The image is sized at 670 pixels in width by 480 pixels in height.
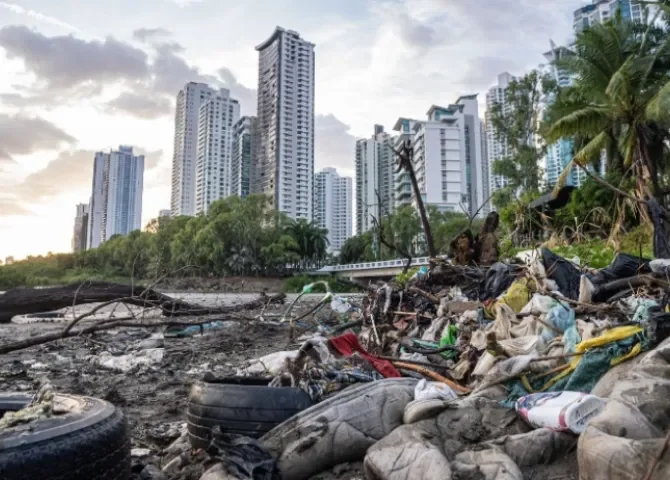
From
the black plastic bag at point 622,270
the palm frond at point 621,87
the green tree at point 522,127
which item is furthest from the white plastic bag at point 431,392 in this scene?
the green tree at point 522,127

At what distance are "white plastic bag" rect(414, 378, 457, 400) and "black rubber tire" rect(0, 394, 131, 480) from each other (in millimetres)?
1588

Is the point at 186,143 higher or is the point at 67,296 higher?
the point at 186,143

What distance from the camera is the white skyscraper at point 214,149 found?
8444 cm

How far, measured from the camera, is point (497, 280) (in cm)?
628

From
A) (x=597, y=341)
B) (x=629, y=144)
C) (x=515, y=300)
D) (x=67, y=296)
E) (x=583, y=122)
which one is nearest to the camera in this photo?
(x=597, y=341)

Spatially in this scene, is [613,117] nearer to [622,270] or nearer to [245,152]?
[622,270]

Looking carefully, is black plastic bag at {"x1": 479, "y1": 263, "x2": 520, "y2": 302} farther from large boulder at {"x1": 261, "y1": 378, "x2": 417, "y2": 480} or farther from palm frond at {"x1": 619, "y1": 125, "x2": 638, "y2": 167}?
palm frond at {"x1": 619, "y1": 125, "x2": 638, "y2": 167}

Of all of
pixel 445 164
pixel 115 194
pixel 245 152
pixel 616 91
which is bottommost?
pixel 616 91

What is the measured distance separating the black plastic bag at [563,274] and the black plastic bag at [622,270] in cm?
21

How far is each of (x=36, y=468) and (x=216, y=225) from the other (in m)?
50.6

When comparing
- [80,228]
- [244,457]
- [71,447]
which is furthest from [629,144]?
[80,228]

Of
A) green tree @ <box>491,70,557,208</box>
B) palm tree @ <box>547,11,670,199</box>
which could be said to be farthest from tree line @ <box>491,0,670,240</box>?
green tree @ <box>491,70,557,208</box>

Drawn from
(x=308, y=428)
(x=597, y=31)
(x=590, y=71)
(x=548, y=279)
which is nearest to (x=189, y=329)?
(x=548, y=279)

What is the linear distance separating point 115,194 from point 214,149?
1812 centimetres
